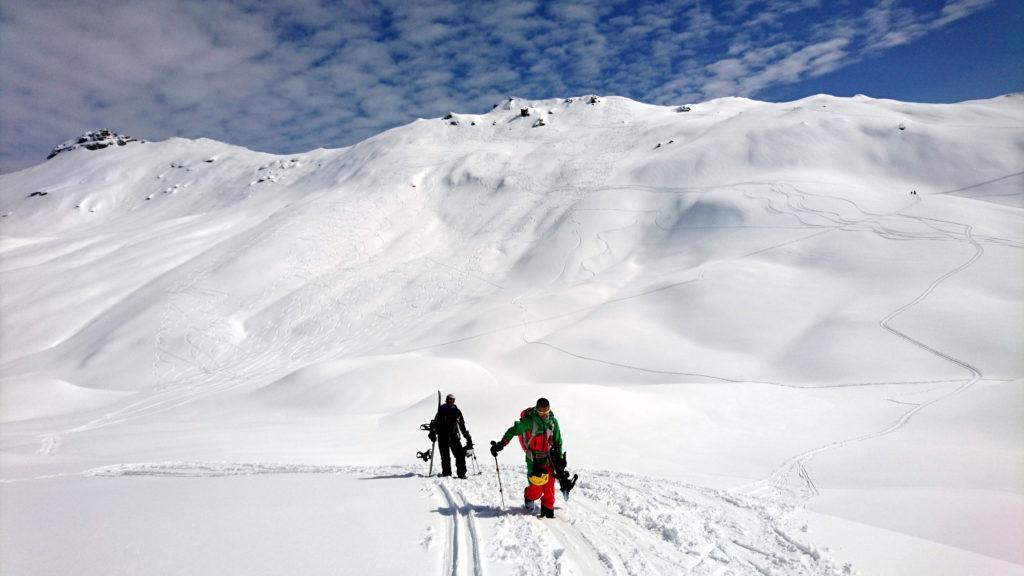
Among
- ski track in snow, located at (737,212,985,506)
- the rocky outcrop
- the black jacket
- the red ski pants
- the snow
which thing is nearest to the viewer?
the snow

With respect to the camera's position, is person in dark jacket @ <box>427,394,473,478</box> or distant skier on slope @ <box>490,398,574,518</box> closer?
distant skier on slope @ <box>490,398,574,518</box>

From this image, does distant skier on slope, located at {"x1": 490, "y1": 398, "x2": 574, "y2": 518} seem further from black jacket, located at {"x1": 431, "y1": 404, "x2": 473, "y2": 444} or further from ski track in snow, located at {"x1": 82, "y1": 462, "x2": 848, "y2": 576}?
black jacket, located at {"x1": 431, "y1": 404, "x2": 473, "y2": 444}

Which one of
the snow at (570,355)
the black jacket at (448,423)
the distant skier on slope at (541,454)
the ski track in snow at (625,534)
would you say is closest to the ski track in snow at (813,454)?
the snow at (570,355)

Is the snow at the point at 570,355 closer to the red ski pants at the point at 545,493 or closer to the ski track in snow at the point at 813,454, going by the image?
the ski track in snow at the point at 813,454

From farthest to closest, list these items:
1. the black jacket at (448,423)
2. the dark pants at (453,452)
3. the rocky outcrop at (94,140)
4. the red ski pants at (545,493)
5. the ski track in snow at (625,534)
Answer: the rocky outcrop at (94,140) → the black jacket at (448,423) → the dark pants at (453,452) → the red ski pants at (545,493) → the ski track in snow at (625,534)

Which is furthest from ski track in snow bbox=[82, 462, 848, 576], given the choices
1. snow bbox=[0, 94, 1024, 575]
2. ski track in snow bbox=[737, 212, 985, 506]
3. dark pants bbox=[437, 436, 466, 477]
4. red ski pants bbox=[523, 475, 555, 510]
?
dark pants bbox=[437, 436, 466, 477]

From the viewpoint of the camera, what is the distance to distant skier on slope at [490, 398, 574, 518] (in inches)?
298

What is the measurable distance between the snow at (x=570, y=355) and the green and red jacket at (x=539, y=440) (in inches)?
32.7

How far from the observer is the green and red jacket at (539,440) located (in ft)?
A: 25.3

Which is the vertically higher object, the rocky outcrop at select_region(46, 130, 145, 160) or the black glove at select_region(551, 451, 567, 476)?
the rocky outcrop at select_region(46, 130, 145, 160)

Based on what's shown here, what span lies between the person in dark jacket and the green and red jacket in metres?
3.07

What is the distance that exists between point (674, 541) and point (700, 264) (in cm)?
3367

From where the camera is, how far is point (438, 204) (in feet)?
212

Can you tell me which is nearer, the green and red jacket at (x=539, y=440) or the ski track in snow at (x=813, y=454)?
the green and red jacket at (x=539, y=440)
